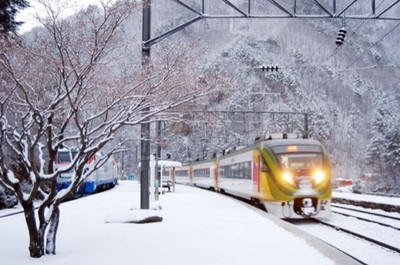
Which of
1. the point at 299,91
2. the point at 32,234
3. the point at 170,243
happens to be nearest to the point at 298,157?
the point at 170,243

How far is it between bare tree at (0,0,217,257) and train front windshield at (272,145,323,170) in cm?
715

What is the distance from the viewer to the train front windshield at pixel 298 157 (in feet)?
52.6

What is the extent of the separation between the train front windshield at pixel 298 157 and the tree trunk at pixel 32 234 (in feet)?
32.9

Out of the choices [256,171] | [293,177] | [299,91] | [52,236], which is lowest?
[52,236]

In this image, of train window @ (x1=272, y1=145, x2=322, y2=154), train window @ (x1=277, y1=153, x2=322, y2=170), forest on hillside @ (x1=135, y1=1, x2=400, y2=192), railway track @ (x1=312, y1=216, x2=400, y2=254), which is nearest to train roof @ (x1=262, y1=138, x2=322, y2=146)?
train window @ (x1=272, y1=145, x2=322, y2=154)

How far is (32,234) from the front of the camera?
293 inches

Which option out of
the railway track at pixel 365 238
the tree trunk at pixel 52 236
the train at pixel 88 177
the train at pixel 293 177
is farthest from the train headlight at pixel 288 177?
the tree trunk at pixel 52 236

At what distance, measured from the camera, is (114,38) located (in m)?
8.75

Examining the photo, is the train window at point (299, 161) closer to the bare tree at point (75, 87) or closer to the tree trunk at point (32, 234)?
the bare tree at point (75, 87)

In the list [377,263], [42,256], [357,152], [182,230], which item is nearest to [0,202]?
[182,230]

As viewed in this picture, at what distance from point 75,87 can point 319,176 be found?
10.1 m

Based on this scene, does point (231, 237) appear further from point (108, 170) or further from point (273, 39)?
point (273, 39)

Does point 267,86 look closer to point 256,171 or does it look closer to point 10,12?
point 256,171

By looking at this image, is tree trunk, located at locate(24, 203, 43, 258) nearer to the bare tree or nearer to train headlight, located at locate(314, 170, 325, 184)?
the bare tree
